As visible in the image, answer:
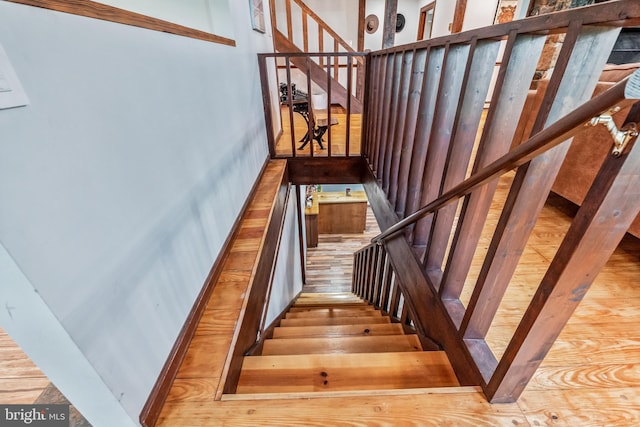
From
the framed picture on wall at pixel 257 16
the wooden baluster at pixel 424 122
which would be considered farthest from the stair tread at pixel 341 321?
the framed picture on wall at pixel 257 16

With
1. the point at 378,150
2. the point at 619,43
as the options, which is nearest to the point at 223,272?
the point at 378,150

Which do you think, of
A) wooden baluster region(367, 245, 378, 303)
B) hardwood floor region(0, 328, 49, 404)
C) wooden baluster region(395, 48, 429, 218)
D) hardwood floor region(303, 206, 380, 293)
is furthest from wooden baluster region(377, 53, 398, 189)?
hardwood floor region(303, 206, 380, 293)

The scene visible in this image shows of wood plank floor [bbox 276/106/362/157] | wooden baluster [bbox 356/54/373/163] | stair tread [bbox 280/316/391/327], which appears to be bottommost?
stair tread [bbox 280/316/391/327]

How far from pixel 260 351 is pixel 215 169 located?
1.10m

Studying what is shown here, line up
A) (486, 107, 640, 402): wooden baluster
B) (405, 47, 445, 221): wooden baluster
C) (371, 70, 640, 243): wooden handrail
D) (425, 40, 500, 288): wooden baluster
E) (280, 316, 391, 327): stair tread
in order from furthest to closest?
1. (280, 316, 391, 327): stair tread
2. (405, 47, 445, 221): wooden baluster
3. (425, 40, 500, 288): wooden baluster
4. (486, 107, 640, 402): wooden baluster
5. (371, 70, 640, 243): wooden handrail

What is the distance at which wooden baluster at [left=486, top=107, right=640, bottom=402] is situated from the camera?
21.7 inches

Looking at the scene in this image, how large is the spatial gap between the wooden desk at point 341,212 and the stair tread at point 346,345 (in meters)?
5.21

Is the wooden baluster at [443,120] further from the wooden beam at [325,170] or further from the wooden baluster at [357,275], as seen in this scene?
the wooden baluster at [357,275]

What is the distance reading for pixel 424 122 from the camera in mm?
1571

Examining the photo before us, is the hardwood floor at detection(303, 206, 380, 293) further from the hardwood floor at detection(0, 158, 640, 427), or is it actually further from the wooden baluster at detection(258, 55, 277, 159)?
the hardwood floor at detection(0, 158, 640, 427)

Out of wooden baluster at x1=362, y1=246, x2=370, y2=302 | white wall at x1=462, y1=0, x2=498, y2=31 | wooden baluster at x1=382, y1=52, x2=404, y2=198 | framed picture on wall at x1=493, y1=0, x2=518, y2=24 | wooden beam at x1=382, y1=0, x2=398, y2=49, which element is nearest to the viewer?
wooden baluster at x1=382, y1=52, x2=404, y2=198

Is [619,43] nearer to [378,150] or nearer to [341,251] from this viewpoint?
[378,150]

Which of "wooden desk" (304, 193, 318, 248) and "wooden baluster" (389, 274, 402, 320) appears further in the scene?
"wooden desk" (304, 193, 318, 248)

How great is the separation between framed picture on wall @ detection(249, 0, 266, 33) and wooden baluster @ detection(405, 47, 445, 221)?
1890mm
